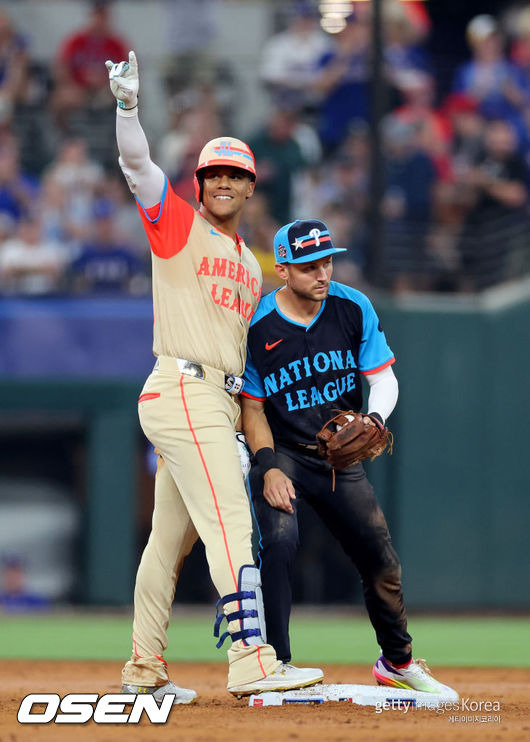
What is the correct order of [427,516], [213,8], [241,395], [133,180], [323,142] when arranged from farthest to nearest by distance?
1. [213,8]
2. [323,142]
3. [427,516]
4. [241,395]
5. [133,180]

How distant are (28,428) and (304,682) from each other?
622 cm

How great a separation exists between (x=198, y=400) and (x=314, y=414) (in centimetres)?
49

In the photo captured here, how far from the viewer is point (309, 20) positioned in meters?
11.5

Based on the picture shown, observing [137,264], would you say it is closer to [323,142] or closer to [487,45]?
[323,142]

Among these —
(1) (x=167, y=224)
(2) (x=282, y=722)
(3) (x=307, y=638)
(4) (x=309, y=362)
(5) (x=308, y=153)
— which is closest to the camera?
(2) (x=282, y=722)

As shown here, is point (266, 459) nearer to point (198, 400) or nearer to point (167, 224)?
point (198, 400)

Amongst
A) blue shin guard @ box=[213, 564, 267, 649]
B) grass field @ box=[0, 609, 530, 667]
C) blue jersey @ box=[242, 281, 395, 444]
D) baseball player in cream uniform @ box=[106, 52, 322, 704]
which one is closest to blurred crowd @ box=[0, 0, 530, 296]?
grass field @ box=[0, 609, 530, 667]

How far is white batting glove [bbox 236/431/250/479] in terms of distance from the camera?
4762mm

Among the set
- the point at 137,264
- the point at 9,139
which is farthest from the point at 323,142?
the point at 9,139

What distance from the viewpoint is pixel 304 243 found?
477 centimetres

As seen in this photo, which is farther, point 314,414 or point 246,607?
point 314,414

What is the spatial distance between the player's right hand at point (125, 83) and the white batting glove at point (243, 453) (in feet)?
4.34

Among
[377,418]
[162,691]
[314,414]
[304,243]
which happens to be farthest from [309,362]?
[162,691]

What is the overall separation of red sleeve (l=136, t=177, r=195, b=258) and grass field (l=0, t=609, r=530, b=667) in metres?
3.13
